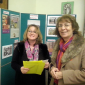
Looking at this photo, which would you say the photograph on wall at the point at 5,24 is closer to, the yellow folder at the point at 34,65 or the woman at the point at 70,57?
the yellow folder at the point at 34,65

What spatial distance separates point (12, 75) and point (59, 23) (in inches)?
63.3

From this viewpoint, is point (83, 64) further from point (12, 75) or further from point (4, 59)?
point (12, 75)

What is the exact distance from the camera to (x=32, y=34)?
1.69m

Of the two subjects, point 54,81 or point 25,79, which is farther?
point 25,79

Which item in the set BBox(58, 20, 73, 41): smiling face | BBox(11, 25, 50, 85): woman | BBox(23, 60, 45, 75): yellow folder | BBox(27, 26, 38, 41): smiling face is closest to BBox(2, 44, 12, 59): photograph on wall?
BBox(11, 25, 50, 85): woman

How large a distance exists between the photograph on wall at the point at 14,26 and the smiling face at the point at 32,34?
62 cm

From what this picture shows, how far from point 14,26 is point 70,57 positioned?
146 centimetres

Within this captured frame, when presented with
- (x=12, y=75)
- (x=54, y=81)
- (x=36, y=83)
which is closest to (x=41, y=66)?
(x=54, y=81)

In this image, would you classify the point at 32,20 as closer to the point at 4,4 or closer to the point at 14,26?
the point at 14,26

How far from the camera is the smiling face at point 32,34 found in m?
1.69

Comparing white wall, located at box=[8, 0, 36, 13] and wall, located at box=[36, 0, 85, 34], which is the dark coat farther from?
wall, located at box=[36, 0, 85, 34]

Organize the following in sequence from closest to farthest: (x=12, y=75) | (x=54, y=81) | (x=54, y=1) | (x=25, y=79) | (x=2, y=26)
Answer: (x=54, y=81)
(x=25, y=79)
(x=2, y=26)
(x=12, y=75)
(x=54, y=1)

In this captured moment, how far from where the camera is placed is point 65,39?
1354 mm

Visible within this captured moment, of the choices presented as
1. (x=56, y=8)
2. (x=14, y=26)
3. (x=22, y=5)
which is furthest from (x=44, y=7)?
(x=14, y=26)
